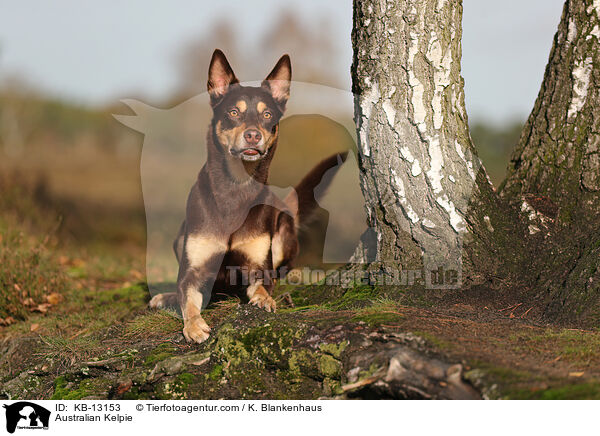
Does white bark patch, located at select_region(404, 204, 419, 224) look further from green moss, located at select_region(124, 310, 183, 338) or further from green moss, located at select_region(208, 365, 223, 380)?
green moss, located at select_region(124, 310, 183, 338)

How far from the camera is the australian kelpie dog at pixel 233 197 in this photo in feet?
12.6

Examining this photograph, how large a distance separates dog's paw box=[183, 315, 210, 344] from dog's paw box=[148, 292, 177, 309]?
46.7 inches

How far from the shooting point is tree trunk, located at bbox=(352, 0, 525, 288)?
3.59m

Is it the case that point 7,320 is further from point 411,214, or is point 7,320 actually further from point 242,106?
point 411,214

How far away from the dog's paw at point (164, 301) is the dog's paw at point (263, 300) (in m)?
1.13

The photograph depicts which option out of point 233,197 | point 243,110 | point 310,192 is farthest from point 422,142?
point 310,192

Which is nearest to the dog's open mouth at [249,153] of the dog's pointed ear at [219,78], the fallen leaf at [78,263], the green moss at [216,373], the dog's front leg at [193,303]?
the dog's pointed ear at [219,78]

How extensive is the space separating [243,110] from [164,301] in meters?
2.00

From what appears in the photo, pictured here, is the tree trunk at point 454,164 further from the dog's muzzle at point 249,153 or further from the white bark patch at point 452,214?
the dog's muzzle at point 249,153

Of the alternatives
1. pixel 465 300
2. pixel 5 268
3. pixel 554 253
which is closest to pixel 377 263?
pixel 465 300

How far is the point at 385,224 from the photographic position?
152 inches

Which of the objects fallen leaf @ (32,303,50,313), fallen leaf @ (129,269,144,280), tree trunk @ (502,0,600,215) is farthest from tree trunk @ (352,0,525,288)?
fallen leaf @ (129,269,144,280)

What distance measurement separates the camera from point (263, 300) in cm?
386
